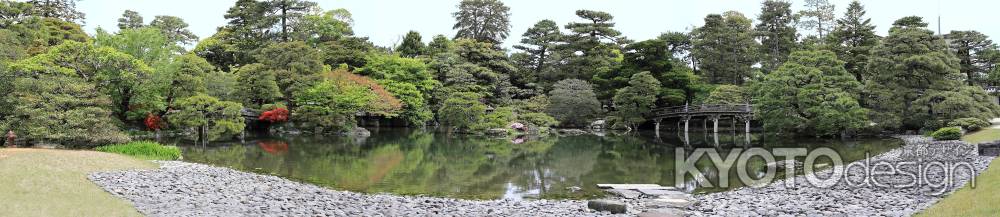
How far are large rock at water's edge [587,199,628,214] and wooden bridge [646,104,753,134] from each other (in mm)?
24181

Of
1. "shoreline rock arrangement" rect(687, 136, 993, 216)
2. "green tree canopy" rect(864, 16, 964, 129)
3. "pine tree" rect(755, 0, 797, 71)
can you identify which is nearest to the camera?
"shoreline rock arrangement" rect(687, 136, 993, 216)

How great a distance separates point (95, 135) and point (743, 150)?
21266mm

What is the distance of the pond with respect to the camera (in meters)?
12.8

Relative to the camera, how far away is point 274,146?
23.6 m

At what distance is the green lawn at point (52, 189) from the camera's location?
7.26m

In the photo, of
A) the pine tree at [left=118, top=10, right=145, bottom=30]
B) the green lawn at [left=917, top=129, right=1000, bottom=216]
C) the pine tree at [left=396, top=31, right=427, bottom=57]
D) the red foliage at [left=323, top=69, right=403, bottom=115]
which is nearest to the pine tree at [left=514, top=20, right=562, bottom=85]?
the pine tree at [left=396, top=31, right=427, bottom=57]

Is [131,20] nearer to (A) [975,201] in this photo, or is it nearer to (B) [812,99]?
Answer: (B) [812,99]

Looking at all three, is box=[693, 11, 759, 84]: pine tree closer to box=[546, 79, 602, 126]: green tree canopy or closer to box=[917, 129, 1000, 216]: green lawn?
box=[546, 79, 602, 126]: green tree canopy

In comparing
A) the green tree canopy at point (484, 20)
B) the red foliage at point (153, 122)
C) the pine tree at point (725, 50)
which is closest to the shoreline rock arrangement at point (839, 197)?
the red foliage at point (153, 122)

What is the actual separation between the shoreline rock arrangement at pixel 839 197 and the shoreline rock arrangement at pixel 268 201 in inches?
87.8

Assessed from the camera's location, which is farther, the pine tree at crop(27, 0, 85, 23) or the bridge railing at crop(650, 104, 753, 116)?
the pine tree at crop(27, 0, 85, 23)

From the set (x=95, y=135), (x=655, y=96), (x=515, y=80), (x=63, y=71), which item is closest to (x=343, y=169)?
(x=95, y=135)

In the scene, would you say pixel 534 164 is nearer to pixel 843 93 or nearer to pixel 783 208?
pixel 783 208

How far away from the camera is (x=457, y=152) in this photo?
880 inches
